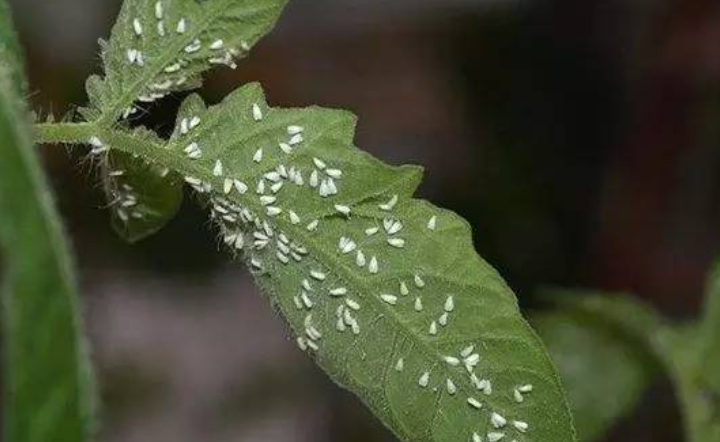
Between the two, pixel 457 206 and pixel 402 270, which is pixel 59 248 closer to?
pixel 402 270

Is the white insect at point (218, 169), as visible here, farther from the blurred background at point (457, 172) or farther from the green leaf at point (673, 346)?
the blurred background at point (457, 172)

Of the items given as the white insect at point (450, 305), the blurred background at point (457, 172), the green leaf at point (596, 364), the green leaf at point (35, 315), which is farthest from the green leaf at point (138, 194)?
the blurred background at point (457, 172)

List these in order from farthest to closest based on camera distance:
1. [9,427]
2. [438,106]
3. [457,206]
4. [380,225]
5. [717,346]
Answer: [438,106]
[457,206]
[717,346]
[380,225]
[9,427]

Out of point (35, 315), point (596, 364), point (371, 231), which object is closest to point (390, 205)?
point (371, 231)

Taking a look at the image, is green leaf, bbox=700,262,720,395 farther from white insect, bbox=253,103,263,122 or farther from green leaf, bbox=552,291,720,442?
white insect, bbox=253,103,263,122

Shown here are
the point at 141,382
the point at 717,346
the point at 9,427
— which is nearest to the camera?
the point at 9,427

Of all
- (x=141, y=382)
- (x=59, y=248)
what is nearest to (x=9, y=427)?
(x=59, y=248)

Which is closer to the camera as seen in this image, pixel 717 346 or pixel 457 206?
pixel 717 346
